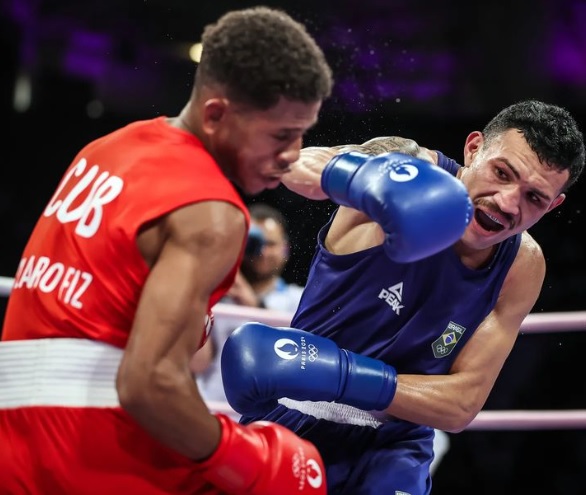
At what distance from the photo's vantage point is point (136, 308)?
1.70 meters

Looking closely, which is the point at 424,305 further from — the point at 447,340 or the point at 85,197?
the point at 85,197

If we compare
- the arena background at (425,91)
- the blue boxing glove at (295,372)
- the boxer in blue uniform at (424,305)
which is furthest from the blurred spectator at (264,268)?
the blue boxing glove at (295,372)

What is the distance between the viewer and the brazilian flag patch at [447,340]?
2484mm

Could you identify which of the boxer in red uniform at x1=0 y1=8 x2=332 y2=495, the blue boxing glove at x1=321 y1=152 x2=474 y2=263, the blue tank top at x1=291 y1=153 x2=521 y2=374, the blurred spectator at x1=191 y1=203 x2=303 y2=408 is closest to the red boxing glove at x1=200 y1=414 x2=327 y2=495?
the boxer in red uniform at x1=0 y1=8 x2=332 y2=495

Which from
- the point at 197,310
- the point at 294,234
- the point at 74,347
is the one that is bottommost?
the point at 294,234

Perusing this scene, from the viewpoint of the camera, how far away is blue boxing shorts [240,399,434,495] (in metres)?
2.39

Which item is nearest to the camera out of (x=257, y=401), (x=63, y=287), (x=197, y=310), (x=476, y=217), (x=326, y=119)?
(x=197, y=310)

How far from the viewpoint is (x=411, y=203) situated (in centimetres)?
194

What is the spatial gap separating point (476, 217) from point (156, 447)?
3.71 ft

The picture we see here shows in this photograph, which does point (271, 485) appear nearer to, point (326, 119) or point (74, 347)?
point (74, 347)

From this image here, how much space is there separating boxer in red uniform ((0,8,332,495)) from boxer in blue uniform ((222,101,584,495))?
1.82 feet

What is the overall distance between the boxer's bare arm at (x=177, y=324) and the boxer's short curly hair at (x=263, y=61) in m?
0.24

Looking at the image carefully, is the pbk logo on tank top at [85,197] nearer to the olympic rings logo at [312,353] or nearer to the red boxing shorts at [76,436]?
the red boxing shorts at [76,436]

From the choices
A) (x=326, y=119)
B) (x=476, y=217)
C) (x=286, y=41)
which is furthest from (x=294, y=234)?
(x=286, y=41)
